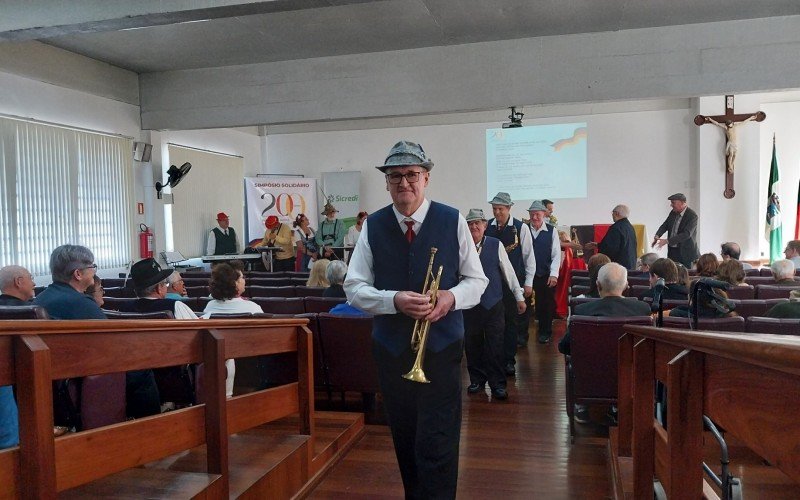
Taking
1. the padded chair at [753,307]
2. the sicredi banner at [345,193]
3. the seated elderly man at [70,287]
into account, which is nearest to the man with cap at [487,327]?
the padded chair at [753,307]

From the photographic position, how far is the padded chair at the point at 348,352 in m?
3.77

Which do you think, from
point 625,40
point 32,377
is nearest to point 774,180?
point 625,40

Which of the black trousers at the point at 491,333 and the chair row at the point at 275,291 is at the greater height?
the chair row at the point at 275,291

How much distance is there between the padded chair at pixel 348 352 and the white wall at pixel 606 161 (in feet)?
27.0

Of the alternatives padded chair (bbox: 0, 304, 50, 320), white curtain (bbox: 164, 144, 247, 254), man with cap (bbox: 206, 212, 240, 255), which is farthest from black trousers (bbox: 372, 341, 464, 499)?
man with cap (bbox: 206, 212, 240, 255)

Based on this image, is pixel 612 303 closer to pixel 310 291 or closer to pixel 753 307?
pixel 753 307

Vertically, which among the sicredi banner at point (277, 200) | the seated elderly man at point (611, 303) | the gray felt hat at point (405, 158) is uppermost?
the sicredi banner at point (277, 200)

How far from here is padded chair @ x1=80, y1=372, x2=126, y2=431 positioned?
2449 millimetres

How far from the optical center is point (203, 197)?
11281 mm

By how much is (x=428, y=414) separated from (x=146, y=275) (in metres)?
2.23

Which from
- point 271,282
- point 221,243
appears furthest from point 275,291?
point 221,243

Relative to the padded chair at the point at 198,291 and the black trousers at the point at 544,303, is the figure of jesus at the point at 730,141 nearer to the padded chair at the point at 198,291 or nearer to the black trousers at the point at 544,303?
the black trousers at the point at 544,303

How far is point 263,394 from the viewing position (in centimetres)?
274

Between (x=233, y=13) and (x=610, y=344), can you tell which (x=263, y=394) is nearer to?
(x=610, y=344)
